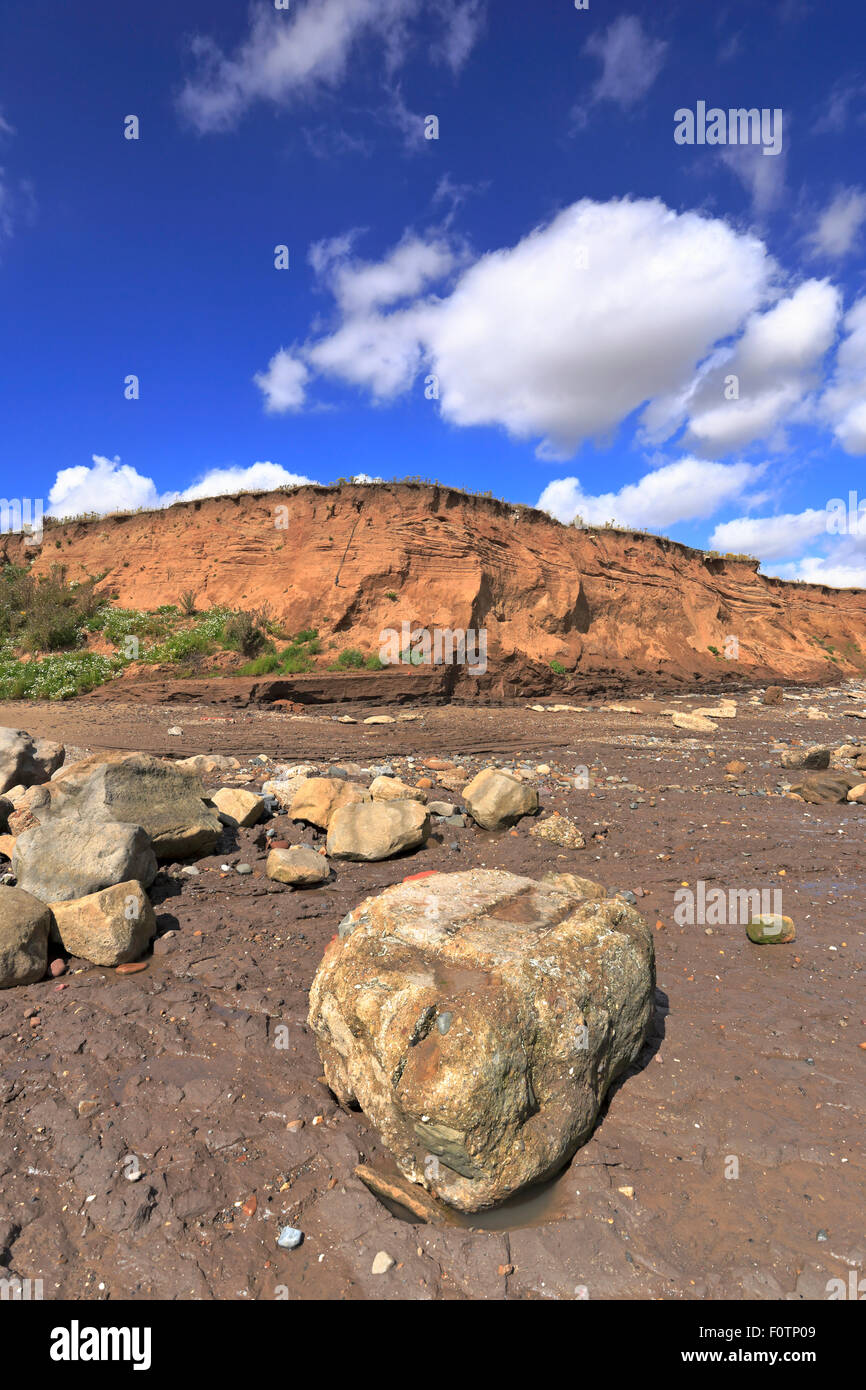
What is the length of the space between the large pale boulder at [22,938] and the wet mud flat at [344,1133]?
13cm

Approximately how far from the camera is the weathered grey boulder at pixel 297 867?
595cm

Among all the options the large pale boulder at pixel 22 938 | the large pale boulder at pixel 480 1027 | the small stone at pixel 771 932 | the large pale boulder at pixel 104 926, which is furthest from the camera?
the small stone at pixel 771 932

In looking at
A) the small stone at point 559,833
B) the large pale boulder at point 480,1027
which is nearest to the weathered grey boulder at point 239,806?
the small stone at point 559,833

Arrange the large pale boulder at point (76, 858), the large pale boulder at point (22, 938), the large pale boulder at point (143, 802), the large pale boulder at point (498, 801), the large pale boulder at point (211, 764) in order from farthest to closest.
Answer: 1. the large pale boulder at point (211, 764)
2. the large pale boulder at point (498, 801)
3. the large pale boulder at point (143, 802)
4. the large pale boulder at point (76, 858)
5. the large pale boulder at point (22, 938)

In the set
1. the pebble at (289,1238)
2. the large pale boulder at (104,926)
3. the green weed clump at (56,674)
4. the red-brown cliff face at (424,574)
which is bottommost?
the pebble at (289,1238)

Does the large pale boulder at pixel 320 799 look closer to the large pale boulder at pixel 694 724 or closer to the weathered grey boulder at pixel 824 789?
the weathered grey boulder at pixel 824 789

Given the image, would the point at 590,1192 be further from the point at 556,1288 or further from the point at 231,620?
the point at 231,620

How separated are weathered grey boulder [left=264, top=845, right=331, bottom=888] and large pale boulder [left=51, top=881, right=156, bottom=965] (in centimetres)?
138

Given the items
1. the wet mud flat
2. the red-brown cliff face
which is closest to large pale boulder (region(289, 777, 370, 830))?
the wet mud flat

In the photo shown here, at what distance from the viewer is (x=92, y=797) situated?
5820 mm

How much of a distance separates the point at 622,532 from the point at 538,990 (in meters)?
29.9

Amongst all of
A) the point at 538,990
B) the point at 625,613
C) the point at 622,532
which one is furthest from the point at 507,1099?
the point at 622,532

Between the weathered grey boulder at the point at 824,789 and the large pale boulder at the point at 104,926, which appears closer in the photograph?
the large pale boulder at the point at 104,926

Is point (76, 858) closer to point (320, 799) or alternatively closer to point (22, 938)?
point (22, 938)
